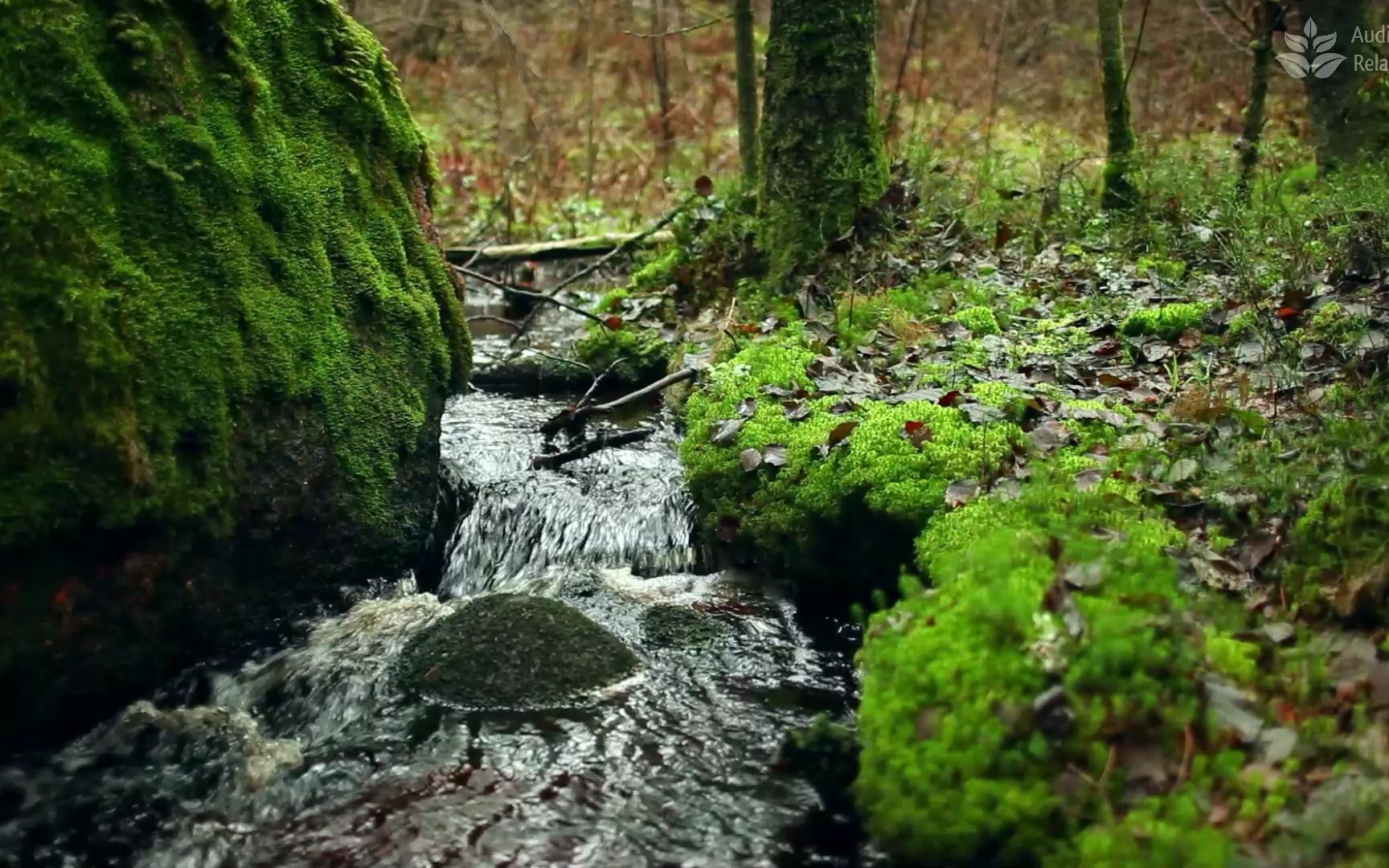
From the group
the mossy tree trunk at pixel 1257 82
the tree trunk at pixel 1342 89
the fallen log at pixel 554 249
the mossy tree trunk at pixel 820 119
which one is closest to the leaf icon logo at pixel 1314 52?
the tree trunk at pixel 1342 89

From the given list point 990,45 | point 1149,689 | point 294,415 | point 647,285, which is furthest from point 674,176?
point 1149,689

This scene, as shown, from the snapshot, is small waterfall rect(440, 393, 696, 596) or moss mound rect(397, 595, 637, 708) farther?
small waterfall rect(440, 393, 696, 596)

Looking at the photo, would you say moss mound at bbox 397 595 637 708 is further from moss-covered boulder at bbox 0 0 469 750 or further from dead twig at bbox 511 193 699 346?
dead twig at bbox 511 193 699 346

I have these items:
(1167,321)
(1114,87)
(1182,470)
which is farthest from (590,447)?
(1114,87)

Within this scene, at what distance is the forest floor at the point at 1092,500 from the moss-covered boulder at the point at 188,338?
180 cm

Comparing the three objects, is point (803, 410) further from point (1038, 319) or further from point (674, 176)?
point (674, 176)

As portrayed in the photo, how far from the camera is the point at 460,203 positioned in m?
14.0

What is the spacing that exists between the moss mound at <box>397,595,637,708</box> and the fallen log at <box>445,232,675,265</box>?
5.87 meters

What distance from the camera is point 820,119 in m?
7.46

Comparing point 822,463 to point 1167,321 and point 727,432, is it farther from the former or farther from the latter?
point 1167,321

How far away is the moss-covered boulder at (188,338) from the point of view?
3.50m

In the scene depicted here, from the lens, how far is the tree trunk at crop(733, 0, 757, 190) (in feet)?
30.7

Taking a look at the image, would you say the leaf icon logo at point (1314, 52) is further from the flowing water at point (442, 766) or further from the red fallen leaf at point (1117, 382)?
the flowing water at point (442, 766)

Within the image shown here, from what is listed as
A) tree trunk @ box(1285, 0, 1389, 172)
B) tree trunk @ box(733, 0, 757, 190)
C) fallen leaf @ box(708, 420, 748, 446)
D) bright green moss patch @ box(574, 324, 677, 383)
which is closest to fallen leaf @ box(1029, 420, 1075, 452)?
fallen leaf @ box(708, 420, 748, 446)
